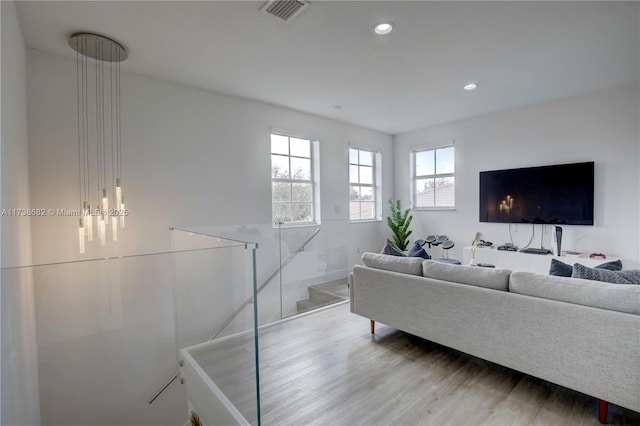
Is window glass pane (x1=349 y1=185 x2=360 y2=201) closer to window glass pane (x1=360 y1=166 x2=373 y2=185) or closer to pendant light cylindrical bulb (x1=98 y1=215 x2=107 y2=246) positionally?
window glass pane (x1=360 y1=166 x2=373 y2=185)

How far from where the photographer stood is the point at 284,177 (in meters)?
4.79

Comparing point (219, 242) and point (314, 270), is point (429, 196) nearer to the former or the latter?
point (314, 270)

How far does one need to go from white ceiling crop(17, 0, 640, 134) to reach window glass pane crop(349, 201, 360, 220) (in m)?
2.16

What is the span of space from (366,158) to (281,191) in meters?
2.21

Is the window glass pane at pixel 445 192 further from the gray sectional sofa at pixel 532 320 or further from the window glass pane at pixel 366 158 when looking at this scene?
the gray sectional sofa at pixel 532 320

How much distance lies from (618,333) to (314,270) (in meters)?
3.30

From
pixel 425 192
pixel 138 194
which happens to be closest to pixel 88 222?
pixel 138 194

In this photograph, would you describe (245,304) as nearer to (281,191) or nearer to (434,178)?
(281,191)

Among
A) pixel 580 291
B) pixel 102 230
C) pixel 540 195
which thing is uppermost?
pixel 540 195

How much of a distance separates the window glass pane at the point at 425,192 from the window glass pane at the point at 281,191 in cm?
285

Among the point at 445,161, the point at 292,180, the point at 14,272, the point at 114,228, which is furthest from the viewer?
the point at 445,161

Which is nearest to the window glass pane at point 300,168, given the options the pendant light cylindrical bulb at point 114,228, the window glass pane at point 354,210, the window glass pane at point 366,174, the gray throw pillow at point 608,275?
the window glass pane at point 354,210

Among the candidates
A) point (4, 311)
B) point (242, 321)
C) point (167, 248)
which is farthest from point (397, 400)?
point (167, 248)

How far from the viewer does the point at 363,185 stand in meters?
6.09
